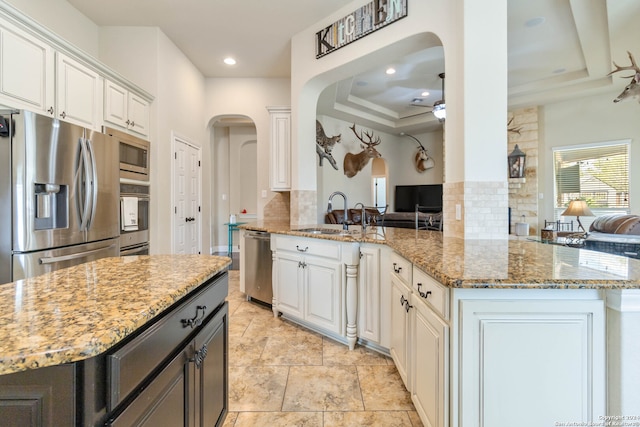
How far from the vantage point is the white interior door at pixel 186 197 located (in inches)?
162

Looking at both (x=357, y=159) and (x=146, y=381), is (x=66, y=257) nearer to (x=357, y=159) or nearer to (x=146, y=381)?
(x=146, y=381)

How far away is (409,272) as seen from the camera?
1.63 metres

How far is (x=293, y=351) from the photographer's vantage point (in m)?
2.34

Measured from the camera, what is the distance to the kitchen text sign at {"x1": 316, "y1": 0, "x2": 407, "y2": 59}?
268 centimetres

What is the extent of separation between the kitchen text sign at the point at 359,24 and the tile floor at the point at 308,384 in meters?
2.93

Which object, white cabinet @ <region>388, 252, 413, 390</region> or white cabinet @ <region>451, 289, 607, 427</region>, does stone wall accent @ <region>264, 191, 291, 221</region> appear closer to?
white cabinet @ <region>388, 252, 413, 390</region>

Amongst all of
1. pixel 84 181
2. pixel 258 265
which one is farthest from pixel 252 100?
pixel 84 181

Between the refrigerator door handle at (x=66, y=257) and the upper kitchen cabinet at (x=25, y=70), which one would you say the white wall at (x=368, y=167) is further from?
the upper kitchen cabinet at (x=25, y=70)

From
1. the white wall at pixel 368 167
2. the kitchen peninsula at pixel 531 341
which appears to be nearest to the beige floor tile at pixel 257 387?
the kitchen peninsula at pixel 531 341

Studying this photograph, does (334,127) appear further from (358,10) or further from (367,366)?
(367,366)

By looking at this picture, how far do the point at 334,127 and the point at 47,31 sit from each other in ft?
17.1

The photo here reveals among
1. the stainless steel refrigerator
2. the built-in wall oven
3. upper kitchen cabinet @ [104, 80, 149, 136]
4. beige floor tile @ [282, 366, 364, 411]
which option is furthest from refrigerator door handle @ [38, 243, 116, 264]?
beige floor tile @ [282, 366, 364, 411]

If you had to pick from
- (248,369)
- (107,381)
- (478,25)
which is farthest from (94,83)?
(478,25)

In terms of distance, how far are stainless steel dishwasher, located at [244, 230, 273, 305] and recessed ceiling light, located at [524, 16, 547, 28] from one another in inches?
158
